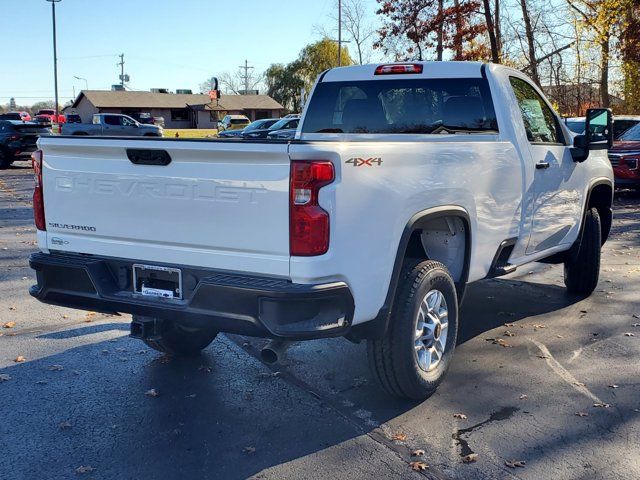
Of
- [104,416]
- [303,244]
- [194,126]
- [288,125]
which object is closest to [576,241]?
[303,244]

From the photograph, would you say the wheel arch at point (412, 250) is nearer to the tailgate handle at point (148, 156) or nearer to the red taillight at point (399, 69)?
the tailgate handle at point (148, 156)

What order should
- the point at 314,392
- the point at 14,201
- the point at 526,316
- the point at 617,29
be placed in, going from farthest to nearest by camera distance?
the point at 617,29
the point at 14,201
the point at 526,316
the point at 314,392

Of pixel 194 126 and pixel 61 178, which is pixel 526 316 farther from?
pixel 194 126

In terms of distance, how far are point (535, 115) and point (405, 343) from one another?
9.19 feet

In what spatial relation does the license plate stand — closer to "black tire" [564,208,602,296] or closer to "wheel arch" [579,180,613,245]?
"black tire" [564,208,602,296]

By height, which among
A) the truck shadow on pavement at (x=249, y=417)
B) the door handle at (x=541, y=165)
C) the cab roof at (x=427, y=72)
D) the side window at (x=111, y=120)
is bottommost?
the truck shadow on pavement at (x=249, y=417)

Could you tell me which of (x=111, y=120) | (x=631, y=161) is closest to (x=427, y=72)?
(x=631, y=161)

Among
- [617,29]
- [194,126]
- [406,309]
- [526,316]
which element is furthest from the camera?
[194,126]

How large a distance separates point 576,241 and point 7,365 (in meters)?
5.05

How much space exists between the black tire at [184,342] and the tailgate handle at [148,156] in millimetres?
1549

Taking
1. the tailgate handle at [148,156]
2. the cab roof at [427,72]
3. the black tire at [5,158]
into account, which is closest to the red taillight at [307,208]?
the tailgate handle at [148,156]

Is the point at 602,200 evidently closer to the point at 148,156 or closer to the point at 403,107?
the point at 403,107

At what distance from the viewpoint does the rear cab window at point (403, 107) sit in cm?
558

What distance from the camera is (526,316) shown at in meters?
6.56
